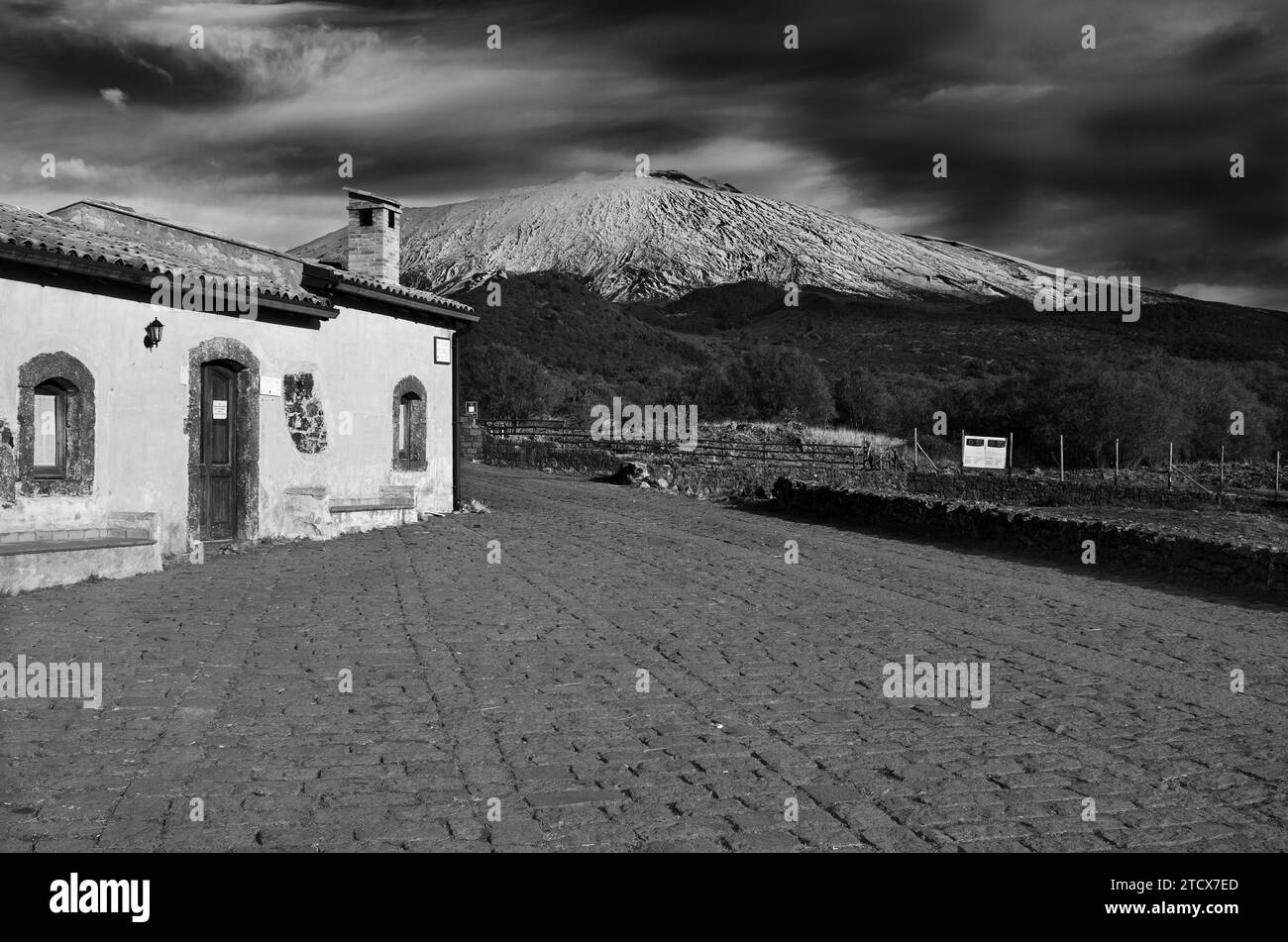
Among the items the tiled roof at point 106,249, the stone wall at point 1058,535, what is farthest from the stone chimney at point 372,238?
the stone wall at point 1058,535

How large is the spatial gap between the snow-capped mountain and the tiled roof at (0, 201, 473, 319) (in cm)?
11738

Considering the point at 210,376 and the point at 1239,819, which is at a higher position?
the point at 210,376

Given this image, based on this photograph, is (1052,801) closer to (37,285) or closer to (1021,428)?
(37,285)

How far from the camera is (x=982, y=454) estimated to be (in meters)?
26.4

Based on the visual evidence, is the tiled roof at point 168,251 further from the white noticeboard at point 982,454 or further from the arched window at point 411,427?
the white noticeboard at point 982,454

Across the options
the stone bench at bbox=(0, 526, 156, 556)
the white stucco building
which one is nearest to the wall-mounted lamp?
the white stucco building

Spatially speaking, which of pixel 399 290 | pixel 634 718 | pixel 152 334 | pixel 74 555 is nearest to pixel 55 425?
pixel 152 334

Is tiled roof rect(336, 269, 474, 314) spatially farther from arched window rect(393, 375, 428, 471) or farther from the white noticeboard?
the white noticeboard

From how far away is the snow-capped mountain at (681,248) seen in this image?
139875mm

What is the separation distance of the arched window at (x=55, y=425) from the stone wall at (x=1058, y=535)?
12.2 m

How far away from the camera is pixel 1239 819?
4.29m

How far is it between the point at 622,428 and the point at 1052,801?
37460 mm
